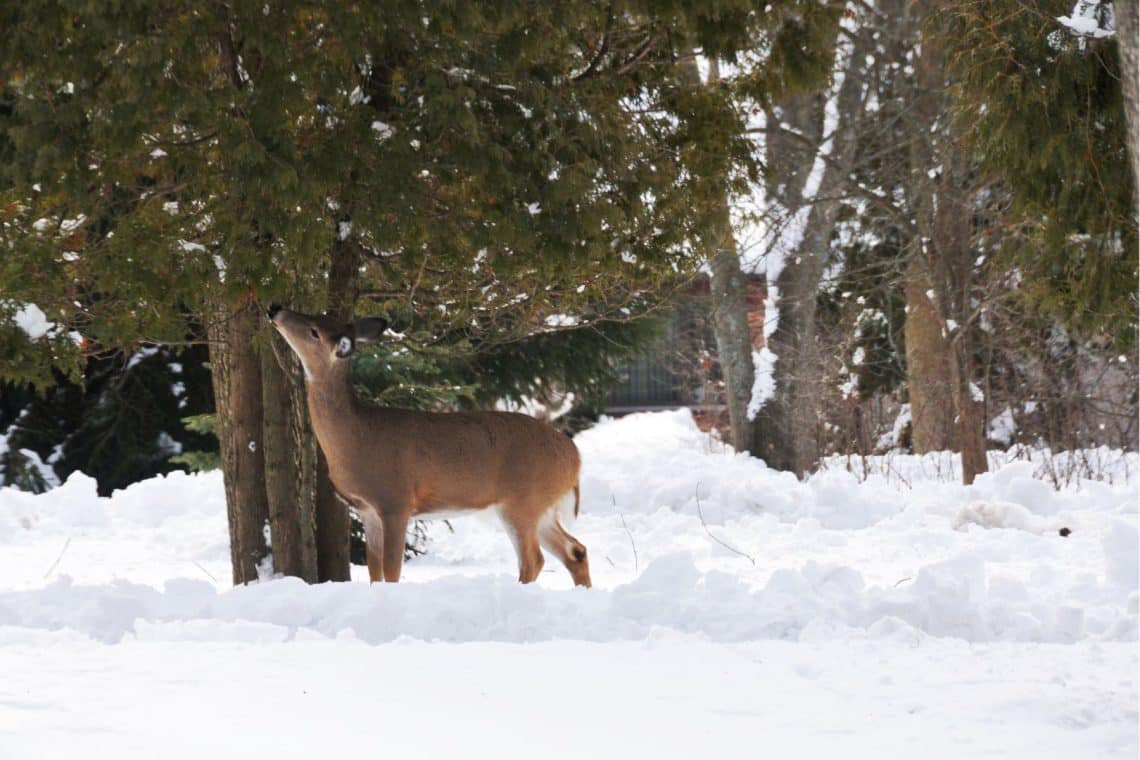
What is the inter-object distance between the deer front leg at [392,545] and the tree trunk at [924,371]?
10.7 meters

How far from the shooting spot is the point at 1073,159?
9289 mm

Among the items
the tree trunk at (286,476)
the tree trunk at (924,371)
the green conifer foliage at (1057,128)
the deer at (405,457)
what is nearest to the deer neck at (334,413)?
the deer at (405,457)

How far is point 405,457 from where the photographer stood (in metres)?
8.80

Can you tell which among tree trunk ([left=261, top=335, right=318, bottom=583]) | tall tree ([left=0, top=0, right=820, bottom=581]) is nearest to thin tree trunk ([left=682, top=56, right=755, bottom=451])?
tall tree ([left=0, top=0, right=820, bottom=581])

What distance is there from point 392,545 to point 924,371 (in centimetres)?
1325

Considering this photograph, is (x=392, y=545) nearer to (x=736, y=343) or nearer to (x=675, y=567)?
(x=675, y=567)

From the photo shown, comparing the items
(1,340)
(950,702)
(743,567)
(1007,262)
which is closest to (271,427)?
(1,340)

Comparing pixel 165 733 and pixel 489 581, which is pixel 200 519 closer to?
pixel 489 581

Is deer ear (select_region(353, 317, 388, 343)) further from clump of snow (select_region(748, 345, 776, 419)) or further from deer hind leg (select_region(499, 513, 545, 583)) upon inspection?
clump of snow (select_region(748, 345, 776, 419))

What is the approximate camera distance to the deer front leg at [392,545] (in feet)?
28.3

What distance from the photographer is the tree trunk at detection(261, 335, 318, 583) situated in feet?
30.1

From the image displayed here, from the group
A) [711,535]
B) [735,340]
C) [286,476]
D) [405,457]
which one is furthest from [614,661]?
[735,340]

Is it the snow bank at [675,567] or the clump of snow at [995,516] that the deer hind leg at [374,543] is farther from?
the clump of snow at [995,516]

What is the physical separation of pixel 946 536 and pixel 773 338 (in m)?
7.11
